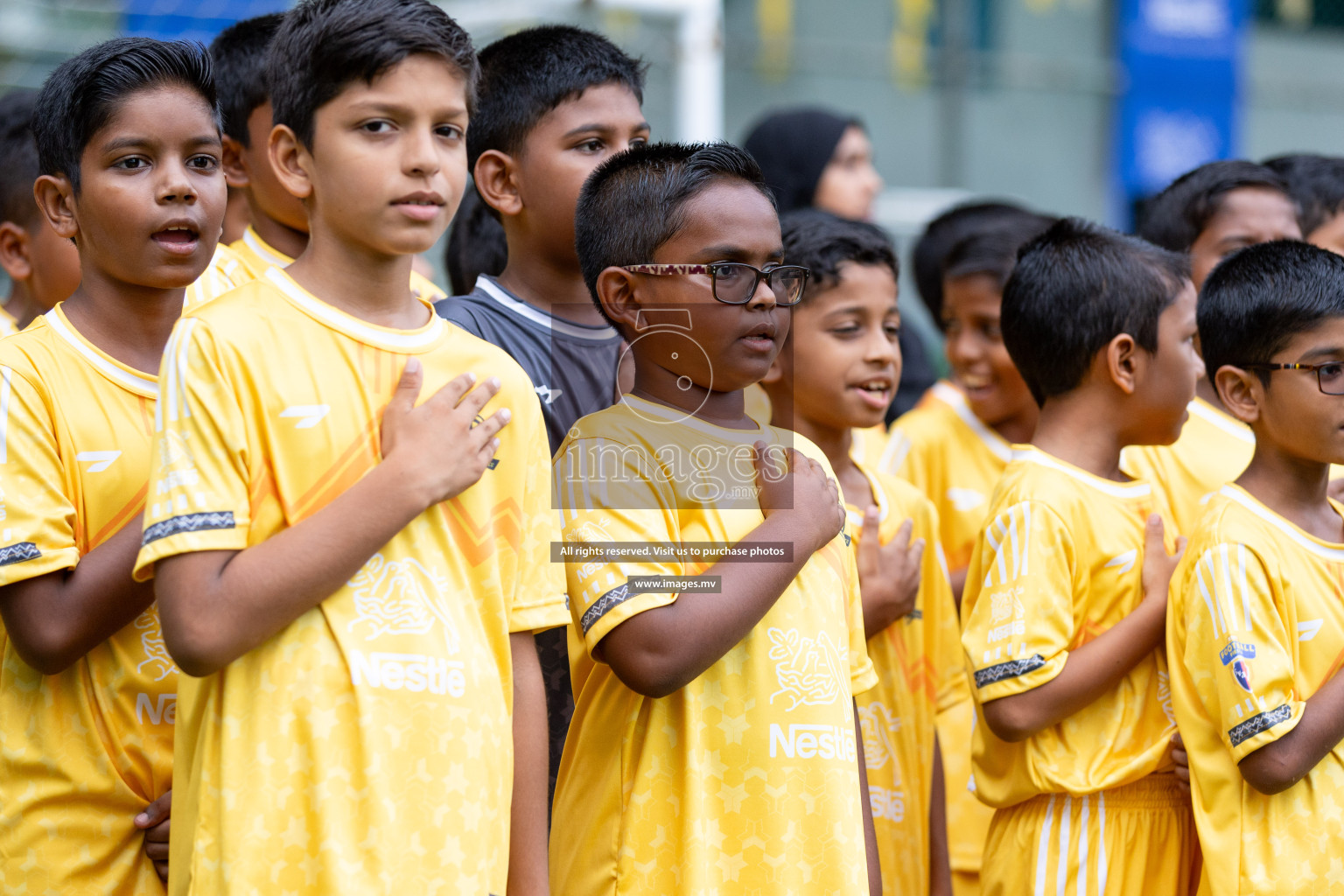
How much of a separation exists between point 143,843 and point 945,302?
260 centimetres

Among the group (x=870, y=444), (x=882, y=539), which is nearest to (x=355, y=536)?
(x=882, y=539)

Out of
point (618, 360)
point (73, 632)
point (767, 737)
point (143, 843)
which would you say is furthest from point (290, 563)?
point (618, 360)

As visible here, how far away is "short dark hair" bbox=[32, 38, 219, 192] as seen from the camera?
206 cm

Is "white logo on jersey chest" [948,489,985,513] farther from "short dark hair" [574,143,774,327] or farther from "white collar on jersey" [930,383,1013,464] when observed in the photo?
"short dark hair" [574,143,774,327]

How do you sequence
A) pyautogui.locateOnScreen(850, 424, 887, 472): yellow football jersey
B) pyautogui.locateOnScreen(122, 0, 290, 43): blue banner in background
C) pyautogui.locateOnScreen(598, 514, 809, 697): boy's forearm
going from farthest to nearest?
1. pyautogui.locateOnScreen(122, 0, 290, 43): blue banner in background
2. pyautogui.locateOnScreen(850, 424, 887, 472): yellow football jersey
3. pyautogui.locateOnScreen(598, 514, 809, 697): boy's forearm

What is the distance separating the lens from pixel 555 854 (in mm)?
2094

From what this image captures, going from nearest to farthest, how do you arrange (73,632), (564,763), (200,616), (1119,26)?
(200,616), (73,632), (564,763), (1119,26)

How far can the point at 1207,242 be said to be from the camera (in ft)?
11.3

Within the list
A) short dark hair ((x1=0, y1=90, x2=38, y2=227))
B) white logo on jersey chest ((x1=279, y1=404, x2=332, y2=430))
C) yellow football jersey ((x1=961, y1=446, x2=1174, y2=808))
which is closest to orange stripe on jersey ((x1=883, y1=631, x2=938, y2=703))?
yellow football jersey ((x1=961, y1=446, x2=1174, y2=808))

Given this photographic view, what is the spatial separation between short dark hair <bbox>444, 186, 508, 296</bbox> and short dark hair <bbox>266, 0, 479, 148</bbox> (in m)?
1.39

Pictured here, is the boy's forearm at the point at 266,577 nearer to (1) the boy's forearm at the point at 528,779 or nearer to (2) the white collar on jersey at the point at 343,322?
(2) the white collar on jersey at the point at 343,322

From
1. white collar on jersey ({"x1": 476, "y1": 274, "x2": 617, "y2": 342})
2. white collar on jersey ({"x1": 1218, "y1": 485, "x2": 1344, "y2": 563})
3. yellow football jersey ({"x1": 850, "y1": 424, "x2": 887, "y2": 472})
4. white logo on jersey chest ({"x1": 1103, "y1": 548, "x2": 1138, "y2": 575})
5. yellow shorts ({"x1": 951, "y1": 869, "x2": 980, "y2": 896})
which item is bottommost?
yellow shorts ({"x1": 951, "y1": 869, "x2": 980, "y2": 896})

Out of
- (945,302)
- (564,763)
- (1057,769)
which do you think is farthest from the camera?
(945,302)

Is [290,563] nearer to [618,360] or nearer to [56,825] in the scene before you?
Result: [56,825]
